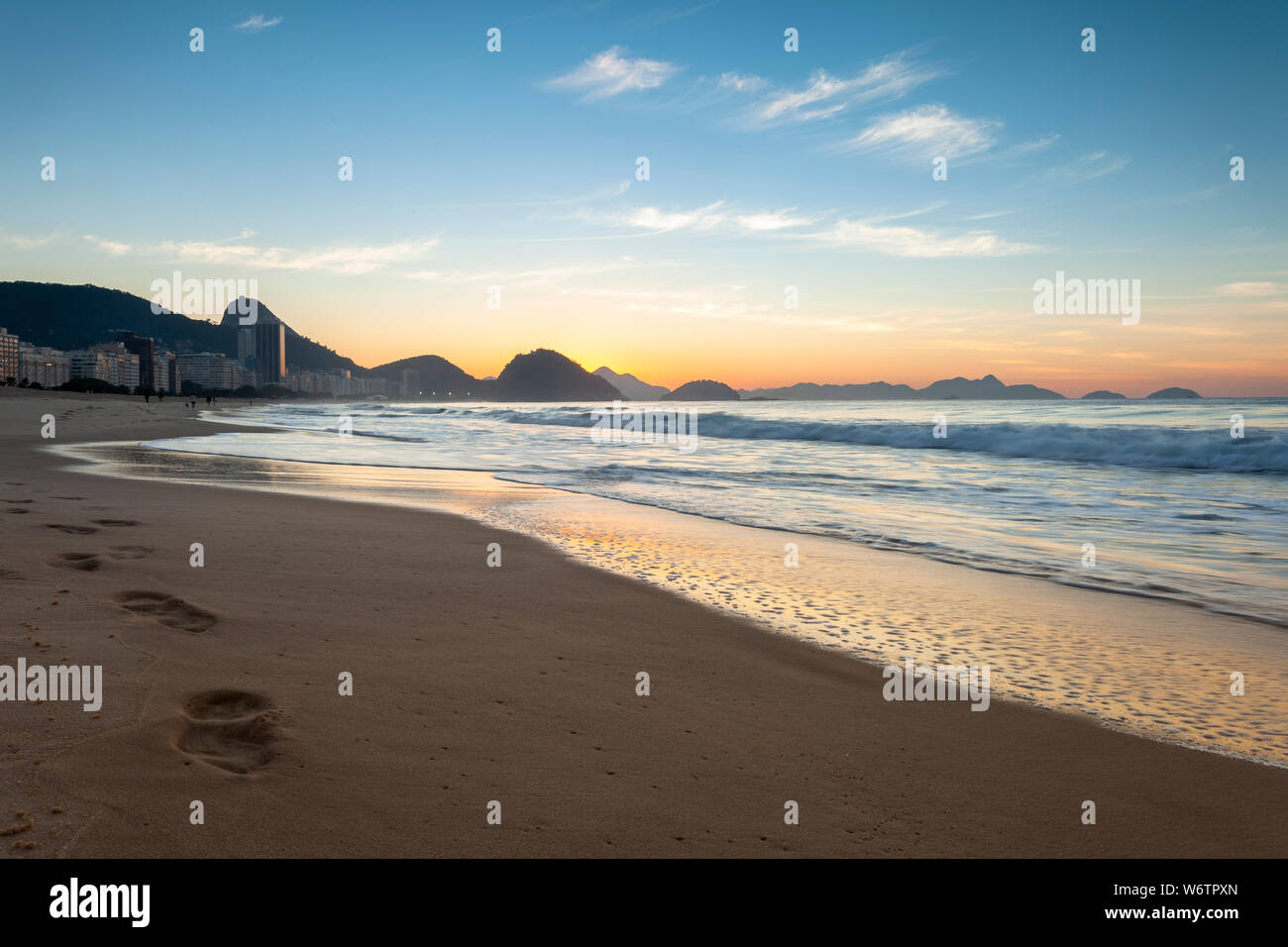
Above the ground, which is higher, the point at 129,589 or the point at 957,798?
the point at 129,589

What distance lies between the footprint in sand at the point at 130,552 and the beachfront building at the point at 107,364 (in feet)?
614

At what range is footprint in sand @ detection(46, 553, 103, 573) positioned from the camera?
20.1ft

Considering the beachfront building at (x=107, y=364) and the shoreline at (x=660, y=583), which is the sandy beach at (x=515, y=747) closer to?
the shoreline at (x=660, y=583)

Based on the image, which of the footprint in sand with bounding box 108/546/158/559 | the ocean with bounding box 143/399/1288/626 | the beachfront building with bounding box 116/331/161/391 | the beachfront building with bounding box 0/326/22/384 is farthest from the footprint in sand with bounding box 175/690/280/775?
the beachfront building with bounding box 116/331/161/391

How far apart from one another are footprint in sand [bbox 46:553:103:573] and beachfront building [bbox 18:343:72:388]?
179 m

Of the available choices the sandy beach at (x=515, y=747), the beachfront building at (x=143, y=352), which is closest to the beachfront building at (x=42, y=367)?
the beachfront building at (x=143, y=352)

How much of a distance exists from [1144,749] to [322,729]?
13.7 ft

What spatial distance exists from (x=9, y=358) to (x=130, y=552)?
616ft

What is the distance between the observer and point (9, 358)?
476ft

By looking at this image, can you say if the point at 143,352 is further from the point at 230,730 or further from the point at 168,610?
the point at 230,730
